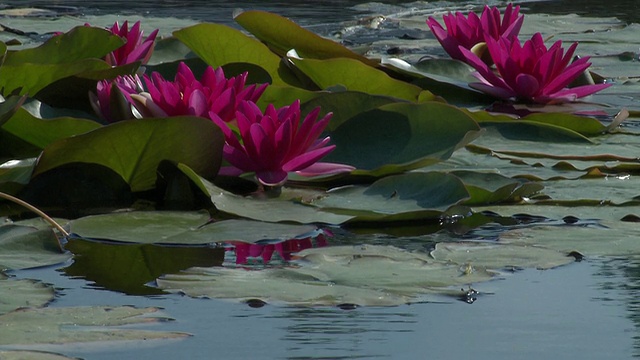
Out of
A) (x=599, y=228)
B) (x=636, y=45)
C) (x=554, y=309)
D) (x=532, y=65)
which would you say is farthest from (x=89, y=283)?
(x=636, y=45)

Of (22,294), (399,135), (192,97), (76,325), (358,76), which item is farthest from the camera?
(358,76)

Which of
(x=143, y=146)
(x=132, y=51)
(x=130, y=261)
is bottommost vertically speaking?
(x=130, y=261)

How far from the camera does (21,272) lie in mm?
1358

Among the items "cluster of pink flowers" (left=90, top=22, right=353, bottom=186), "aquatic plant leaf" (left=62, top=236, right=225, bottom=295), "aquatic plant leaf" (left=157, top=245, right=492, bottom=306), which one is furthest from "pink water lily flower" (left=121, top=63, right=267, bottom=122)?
"aquatic plant leaf" (left=157, top=245, right=492, bottom=306)

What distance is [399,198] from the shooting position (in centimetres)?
→ 171

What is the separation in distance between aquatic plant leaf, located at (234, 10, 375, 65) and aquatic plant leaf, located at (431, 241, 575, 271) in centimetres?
116

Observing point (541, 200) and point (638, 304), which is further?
point (541, 200)

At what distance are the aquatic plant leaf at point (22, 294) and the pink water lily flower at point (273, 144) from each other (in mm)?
506

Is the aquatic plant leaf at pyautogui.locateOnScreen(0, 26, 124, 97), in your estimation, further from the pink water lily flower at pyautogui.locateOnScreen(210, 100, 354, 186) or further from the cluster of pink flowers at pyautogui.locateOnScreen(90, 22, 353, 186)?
the pink water lily flower at pyautogui.locateOnScreen(210, 100, 354, 186)

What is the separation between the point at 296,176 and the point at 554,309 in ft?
2.14

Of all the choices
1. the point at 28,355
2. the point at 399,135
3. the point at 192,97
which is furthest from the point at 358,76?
the point at 28,355

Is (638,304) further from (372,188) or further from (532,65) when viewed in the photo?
(532,65)

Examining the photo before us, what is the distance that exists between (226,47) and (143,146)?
0.73 metres

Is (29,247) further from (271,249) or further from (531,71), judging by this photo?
(531,71)
